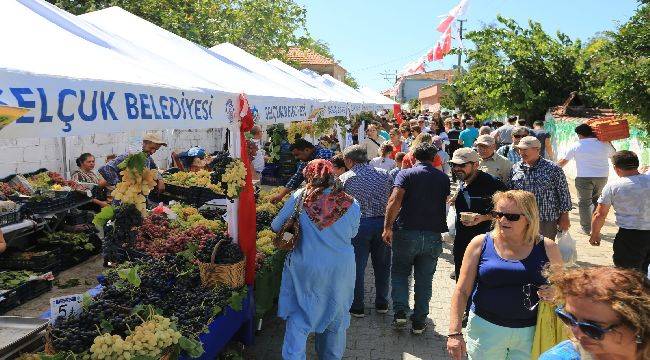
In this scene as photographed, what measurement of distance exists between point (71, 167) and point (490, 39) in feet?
49.2

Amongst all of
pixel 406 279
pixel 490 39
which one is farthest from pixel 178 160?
pixel 490 39

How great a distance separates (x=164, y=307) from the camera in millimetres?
3322

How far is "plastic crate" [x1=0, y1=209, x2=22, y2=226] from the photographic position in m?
5.65

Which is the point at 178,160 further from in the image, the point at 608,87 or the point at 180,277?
the point at 608,87

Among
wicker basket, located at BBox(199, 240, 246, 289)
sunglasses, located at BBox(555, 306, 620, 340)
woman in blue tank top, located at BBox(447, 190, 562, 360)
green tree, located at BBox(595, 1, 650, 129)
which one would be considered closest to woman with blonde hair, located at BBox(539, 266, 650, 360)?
sunglasses, located at BBox(555, 306, 620, 340)

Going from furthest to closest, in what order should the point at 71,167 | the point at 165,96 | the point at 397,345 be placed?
the point at 71,167, the point at 397,345, the point at 165,96

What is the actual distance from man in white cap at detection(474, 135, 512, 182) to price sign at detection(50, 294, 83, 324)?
4.26 meters

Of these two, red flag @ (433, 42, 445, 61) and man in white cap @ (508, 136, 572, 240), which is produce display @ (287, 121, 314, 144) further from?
red flag @ (433, 42, 445, 61)

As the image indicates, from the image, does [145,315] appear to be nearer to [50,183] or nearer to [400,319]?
[400,319]

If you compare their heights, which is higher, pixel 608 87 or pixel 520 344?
pixel 608 87

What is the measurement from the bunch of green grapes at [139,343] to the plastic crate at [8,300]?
2.79m

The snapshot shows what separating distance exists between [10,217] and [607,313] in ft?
20.3

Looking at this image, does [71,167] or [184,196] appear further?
[71,167]


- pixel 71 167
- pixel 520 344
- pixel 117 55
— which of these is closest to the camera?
pixel 520 344
